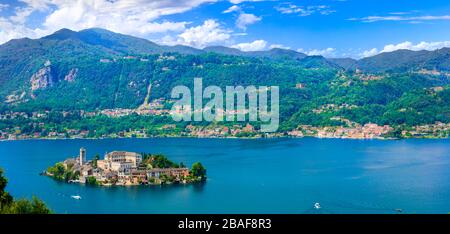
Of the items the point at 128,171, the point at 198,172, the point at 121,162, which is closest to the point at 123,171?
the point at 128,171

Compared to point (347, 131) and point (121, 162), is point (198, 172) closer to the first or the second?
point (121, 162)

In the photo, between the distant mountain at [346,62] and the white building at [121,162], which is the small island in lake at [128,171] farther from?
the distant mountain at [346,62]

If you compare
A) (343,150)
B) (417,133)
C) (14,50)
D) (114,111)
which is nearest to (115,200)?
(343,150)

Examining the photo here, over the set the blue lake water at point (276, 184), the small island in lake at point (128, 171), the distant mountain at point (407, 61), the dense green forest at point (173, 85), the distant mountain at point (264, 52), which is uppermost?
the distant mountain at point (264, 52)

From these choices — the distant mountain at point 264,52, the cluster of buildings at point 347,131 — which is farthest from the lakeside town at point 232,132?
the distant mountain at point 264,52

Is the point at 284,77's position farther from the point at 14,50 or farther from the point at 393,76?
the point at 14,50

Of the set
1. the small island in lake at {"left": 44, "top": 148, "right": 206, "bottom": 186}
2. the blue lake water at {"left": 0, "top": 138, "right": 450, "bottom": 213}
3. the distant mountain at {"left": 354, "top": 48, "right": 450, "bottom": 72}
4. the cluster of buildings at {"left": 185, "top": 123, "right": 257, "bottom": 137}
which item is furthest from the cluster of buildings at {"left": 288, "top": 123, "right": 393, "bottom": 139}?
the distant mountain at {"left": 354, "top": 48, "right": 450, "bottom": 72}
